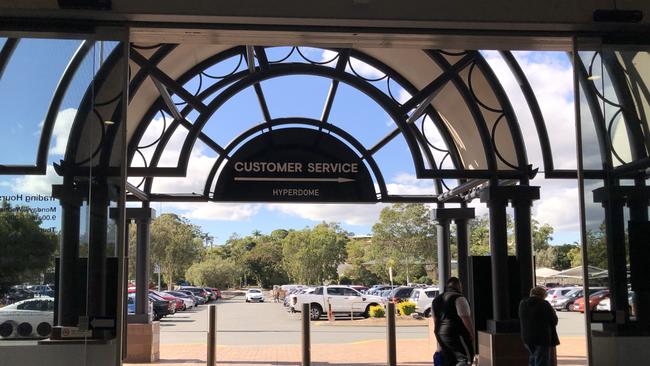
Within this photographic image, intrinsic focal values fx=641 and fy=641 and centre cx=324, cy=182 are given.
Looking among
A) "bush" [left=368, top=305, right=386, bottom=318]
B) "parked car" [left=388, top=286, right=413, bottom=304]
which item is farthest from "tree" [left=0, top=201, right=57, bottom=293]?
"parked car" [left=388, top=286, right=413, bottom=304]

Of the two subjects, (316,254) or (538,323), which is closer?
(538,323)

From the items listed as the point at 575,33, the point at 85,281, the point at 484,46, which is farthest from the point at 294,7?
the point at 85,281

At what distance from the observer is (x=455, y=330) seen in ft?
24.3

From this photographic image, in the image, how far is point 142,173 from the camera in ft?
32.9

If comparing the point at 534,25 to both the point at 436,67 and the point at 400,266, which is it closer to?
the point at 436,67

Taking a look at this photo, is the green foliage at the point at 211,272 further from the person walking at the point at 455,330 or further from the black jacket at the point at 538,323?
the person walking at the point at 455,330

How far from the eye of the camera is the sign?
11.0m

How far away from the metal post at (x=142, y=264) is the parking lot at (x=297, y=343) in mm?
1320

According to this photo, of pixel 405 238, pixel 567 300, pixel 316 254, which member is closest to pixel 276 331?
pixel 567 300

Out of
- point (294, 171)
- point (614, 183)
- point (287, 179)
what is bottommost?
point (614, 183)

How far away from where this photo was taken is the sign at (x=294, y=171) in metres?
11.0

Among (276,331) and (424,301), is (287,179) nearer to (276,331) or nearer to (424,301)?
(276,331)

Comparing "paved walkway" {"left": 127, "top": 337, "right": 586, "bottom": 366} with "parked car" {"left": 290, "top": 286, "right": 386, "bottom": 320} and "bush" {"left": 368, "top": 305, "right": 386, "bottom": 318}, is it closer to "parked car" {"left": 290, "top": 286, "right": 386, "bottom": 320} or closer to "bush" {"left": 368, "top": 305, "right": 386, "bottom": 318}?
"bush" {"left": 368, "top": 305, "right": 386, "bottom": 318}

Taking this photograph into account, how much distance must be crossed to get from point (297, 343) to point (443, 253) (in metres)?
6.33
